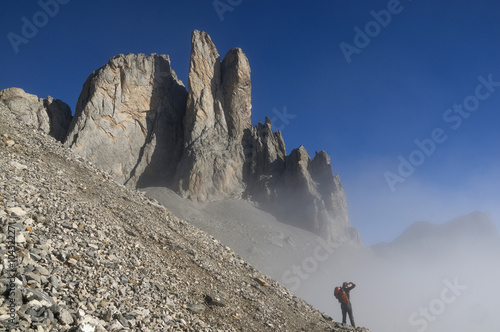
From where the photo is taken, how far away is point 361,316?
6241 centimetres

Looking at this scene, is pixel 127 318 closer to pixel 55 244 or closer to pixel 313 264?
pixel 55 244

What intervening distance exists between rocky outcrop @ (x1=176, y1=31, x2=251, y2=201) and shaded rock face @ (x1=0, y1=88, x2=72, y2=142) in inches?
1107

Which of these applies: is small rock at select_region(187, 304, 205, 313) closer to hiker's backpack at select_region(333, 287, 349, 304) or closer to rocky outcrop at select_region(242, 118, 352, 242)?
hiker's backpack at select_region(333, 287, 349, 304)

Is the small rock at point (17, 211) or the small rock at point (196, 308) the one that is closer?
the small rock at point (17, 211)

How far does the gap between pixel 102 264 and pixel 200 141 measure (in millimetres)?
71684

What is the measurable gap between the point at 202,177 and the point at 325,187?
33470 millimetres

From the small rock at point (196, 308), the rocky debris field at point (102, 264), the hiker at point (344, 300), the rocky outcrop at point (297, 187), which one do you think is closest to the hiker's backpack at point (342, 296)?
the hiker at point (344, 300)

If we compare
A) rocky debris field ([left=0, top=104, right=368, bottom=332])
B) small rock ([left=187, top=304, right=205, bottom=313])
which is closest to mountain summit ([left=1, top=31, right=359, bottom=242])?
rocky debris field ([left=0, top=104, right=368, bottom=332])

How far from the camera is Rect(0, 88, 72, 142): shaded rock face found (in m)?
66.8

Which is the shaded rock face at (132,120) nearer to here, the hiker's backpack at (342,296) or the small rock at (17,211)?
the hiker's backpack at (342,296)

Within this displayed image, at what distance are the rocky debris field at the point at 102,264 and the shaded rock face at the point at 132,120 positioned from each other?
5863 centimetres

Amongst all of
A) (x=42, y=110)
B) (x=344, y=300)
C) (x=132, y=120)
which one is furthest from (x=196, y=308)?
(x=42, y=110)

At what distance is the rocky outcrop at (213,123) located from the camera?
7494 centimetres

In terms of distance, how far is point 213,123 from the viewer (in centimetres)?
8362
